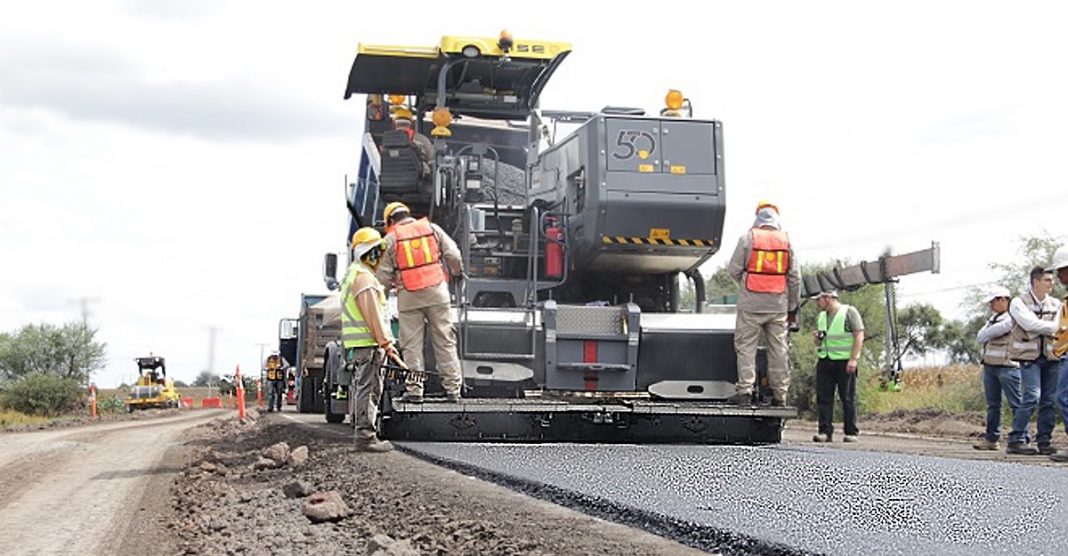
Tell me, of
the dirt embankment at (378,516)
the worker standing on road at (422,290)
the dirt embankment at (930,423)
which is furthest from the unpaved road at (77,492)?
the dirt embankment at (930,423)

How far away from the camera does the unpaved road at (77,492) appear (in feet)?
20.1

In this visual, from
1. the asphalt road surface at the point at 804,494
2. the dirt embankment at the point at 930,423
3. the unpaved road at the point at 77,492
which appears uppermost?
the asphalt road surface at the point at 804,494

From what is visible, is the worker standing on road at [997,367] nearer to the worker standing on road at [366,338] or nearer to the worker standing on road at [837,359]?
the worker standing on road at [837,359]

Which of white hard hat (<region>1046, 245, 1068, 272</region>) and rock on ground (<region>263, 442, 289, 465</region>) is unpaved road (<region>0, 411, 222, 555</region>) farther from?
white hard hat (<region>1046, 245, 1068, 272</region>)

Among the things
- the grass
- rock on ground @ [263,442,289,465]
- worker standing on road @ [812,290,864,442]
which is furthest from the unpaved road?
the grass

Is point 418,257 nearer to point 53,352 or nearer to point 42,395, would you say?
point 42,395

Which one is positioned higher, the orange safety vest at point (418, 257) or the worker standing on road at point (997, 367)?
the orange safety vest at point (418, 257)

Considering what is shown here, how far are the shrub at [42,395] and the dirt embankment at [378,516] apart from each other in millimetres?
32806

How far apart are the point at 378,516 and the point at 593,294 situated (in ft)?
16.1

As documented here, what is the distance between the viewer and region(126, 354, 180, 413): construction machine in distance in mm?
41438

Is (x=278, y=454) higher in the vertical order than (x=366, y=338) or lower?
lower

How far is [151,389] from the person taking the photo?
4219 centimetres

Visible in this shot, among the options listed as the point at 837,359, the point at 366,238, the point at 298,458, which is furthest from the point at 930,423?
the point at 298,458

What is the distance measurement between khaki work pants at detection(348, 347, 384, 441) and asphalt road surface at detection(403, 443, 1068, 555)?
536mm
